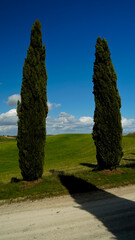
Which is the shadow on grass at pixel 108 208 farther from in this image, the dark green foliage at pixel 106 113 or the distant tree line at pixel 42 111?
the dark green foliage at pixel 106 113

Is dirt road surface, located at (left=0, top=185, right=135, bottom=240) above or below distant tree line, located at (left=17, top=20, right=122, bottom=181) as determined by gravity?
below

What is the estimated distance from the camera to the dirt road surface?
6.04 meters

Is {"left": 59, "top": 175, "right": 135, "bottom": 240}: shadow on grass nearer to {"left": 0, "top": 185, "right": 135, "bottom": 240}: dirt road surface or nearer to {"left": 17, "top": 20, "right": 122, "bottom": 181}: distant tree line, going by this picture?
{"left": 0, "top": 185, "right": 135, "bottom": 240}: dirt road surface

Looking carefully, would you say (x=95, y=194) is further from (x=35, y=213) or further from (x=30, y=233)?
(x=30, y=233)

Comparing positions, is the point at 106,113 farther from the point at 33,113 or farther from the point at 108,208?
the point at 108,208

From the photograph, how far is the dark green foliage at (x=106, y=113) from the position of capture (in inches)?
576

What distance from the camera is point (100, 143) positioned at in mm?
14805

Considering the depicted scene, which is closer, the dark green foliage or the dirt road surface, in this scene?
the dirt road surface

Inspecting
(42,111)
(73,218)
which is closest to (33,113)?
(42,111)

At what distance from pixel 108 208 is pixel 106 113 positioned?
27.7 feet

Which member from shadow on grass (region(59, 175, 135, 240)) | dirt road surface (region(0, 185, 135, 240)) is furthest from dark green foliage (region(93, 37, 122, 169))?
dirt road surface (region(0, 185, 135, 240))

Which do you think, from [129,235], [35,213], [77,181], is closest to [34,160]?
[77,181]

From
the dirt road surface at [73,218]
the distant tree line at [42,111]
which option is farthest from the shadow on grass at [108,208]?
the distant tree line at [42,111]

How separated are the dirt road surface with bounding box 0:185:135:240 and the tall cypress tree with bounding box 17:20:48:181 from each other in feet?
10.7
